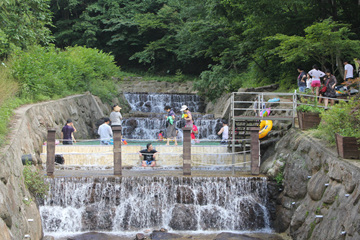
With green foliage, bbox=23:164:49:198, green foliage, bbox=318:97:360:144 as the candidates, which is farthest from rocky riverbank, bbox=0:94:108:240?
green foliage, bbox=318:97:360:144

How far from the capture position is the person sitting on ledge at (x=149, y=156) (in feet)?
45.2

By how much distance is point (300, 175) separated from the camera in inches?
426

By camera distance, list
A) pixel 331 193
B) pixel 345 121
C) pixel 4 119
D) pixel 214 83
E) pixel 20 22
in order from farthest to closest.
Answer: pixel 214 83
pixel 20 22
pixel 4 119
pixel 345 121
pixel 331 193

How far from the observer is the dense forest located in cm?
1548

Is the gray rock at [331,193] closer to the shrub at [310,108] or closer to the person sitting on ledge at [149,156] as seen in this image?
the shrub at [310,108]

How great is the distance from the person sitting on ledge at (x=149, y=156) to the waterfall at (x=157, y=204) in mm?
2071

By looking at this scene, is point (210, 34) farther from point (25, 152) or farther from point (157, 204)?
point (25, 152)

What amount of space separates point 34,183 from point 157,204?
3.38 meters

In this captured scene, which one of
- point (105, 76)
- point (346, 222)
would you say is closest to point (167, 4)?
point (105, 76)

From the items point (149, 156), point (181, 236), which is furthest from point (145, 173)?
point (181, 236)

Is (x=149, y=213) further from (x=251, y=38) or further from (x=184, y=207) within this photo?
(x=251, y=38)

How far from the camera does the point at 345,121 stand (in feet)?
29.7

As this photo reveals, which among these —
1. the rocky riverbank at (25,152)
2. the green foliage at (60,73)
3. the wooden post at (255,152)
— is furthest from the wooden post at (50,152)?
the wooden post at (255,152)

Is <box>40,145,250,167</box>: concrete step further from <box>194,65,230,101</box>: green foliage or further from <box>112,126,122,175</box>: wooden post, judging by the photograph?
<box>194,65,230,101</box>: green foliage
